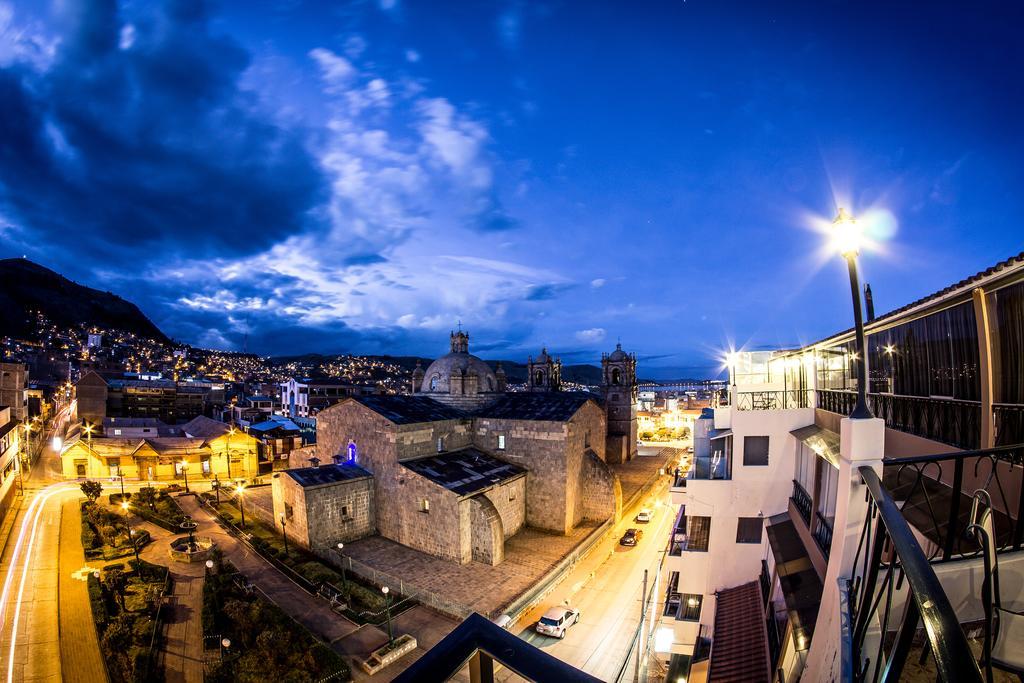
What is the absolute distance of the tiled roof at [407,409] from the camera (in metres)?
22.6

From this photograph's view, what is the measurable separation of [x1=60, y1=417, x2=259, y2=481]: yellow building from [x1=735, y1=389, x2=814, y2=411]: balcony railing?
121 ft

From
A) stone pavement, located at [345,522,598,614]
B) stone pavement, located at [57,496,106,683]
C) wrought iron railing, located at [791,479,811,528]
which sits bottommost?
stone pavement, located at [345,522,598,614]

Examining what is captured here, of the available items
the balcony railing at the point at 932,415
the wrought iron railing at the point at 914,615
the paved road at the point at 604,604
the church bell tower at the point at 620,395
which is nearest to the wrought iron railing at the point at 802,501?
the balcony railing at the point at 932,415

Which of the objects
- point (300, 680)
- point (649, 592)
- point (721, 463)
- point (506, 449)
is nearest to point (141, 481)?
point (506, 449)

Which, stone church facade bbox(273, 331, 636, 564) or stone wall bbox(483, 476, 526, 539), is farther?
stone wall bbox(483, 476, 526, 539)

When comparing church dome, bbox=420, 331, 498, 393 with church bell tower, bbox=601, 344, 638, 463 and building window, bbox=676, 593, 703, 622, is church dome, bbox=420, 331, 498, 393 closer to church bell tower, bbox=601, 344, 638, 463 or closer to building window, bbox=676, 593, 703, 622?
church bell tower, bbox=601, 344, 638, 463

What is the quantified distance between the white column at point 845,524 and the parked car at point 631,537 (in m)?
18.5

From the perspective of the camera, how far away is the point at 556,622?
1524cm

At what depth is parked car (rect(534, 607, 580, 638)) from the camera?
15.1m

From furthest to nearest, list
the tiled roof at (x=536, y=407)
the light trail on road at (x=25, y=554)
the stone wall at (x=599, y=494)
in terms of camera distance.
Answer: the tiled roof at (x=536, y=407)
the stone wall at (x=599, y=494)
the light trail on road at (x=25, y=554)

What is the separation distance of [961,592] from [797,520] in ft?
21.3

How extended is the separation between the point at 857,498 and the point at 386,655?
13.6 metres

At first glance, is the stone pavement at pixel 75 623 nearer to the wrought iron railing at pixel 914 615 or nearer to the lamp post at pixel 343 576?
the lamp post at pixel 343 576

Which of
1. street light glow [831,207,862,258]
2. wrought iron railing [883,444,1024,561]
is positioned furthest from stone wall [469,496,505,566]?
street light glow [831,207,862,258]
